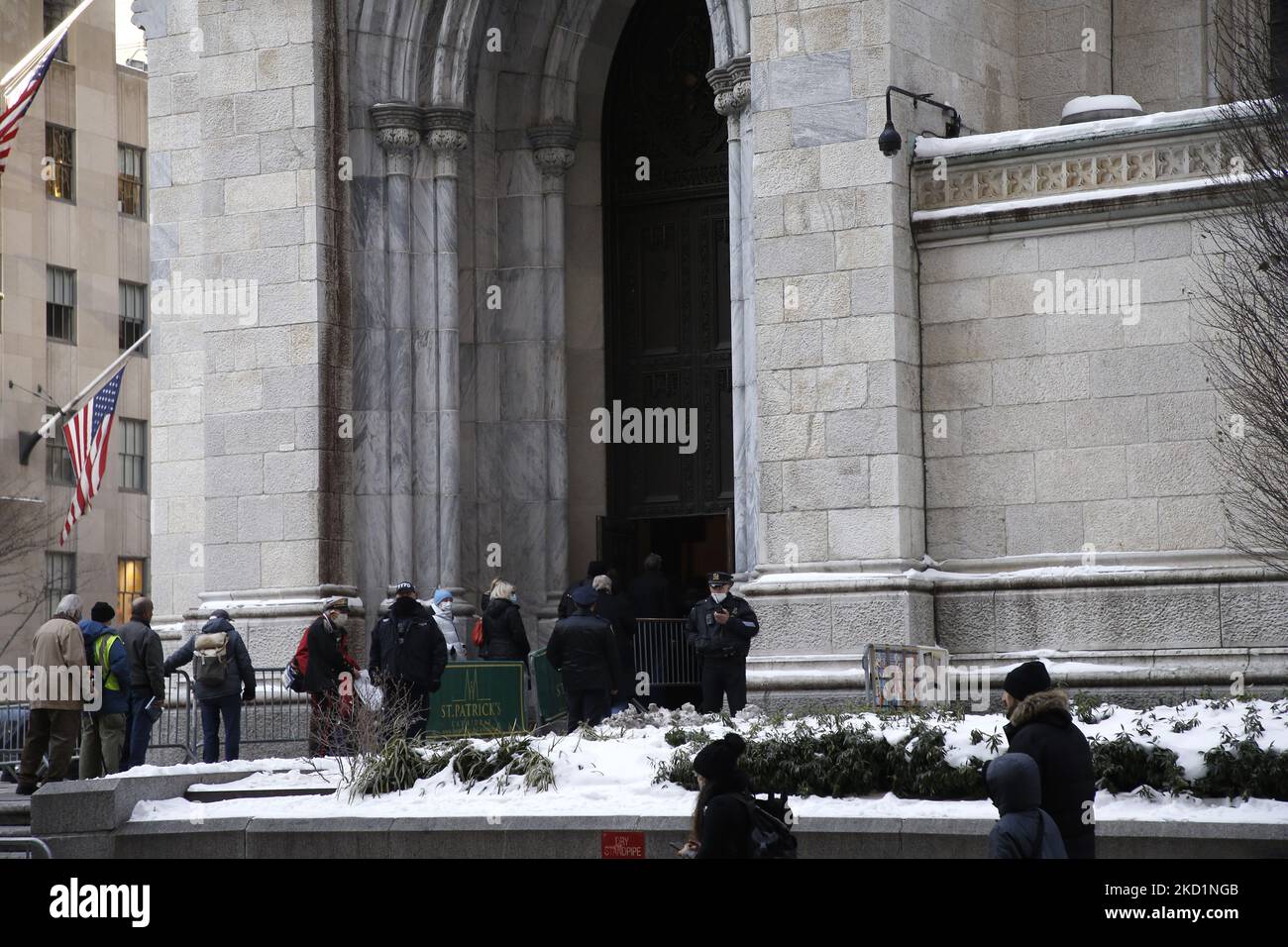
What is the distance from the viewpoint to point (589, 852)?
14.9 meters

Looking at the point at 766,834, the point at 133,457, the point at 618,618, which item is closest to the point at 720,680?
the point at 618,618

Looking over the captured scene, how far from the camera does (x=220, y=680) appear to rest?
67.5 ft

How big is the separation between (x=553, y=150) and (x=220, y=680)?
27.7 feet

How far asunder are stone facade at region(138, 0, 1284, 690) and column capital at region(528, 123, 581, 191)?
4 centimetres

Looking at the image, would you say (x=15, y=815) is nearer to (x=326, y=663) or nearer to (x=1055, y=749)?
(x=326, y=663)

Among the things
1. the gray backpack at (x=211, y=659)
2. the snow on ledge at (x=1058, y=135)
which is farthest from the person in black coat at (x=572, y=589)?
the snow on ledge at (x=1058, y=135)

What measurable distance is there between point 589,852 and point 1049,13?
1242 centimetres

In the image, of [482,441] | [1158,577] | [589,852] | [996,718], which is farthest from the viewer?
[482,441]

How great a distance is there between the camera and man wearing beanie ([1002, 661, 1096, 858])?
10.5 m

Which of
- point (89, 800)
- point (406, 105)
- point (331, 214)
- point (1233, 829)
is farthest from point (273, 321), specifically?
point (1233, 829)

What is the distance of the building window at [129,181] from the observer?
5038cm

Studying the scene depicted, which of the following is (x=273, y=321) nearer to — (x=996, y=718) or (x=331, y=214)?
(x=331, y=214)
